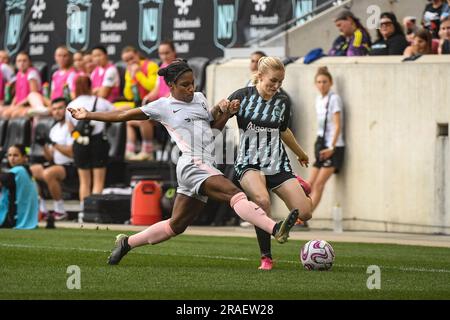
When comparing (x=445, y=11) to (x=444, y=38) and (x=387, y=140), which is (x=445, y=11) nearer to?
(x=444, y=38)

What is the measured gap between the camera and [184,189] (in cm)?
1269

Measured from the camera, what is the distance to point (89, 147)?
73.7 ft

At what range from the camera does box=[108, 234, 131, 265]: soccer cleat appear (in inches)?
516

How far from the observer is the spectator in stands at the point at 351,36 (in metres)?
21.2

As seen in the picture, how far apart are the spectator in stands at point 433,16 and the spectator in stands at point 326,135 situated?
5.66 feet

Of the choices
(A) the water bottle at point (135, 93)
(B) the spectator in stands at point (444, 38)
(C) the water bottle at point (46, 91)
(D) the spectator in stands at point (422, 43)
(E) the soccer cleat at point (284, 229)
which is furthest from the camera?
(C) the water bottle at point (46, 91)

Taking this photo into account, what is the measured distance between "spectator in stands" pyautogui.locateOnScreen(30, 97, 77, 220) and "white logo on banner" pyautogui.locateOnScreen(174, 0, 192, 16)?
2.90 metres


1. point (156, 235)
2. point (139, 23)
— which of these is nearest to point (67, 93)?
point (139, 23)

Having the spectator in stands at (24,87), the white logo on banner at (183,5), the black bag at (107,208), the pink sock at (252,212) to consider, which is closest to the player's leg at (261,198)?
the pink sock at (252,212)

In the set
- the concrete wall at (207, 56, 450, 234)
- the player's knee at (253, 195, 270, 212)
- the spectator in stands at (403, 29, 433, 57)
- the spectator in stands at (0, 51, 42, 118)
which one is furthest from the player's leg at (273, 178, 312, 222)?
the spectator in stands at (0, 51, 42, 118)

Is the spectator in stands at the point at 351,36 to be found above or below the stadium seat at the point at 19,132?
above

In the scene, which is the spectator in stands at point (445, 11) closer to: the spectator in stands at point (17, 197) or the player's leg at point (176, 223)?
the spectator in stands at point (17, 197)

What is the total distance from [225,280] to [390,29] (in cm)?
967
